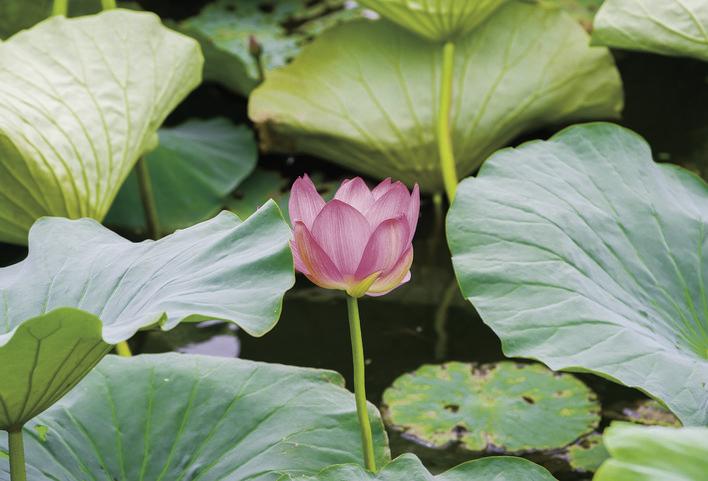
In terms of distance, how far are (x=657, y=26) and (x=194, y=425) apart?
42.0 inches

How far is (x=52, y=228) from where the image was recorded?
1.19 m

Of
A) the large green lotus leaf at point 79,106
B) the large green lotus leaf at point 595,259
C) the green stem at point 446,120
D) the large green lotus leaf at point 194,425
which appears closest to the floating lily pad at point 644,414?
the large green lotus leaf at point 595,259

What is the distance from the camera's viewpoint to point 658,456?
0.72 meters

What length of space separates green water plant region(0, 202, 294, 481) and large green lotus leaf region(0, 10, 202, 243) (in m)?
0.42

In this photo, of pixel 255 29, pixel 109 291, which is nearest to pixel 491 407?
pixel 109 291

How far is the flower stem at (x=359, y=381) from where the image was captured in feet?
3.28

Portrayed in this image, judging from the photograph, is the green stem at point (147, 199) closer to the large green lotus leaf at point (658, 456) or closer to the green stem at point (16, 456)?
the green stem at point (16, 456)

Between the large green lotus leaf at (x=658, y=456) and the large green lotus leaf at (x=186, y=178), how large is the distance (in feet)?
4.72

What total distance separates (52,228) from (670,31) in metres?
1.08

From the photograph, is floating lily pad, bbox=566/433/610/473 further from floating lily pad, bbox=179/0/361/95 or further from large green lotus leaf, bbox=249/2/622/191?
floating lily pad, bbox=179/0/361/95

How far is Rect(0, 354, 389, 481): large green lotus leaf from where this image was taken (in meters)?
1.08

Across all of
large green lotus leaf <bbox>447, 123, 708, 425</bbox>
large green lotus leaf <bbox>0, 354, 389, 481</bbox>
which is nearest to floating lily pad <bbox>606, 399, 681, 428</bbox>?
large green lotus leaf <bbox>447, 123, 708, 425</bbox>

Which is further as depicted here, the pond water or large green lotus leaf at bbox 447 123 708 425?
the pond water

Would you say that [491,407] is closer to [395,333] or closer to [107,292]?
[395,333]
